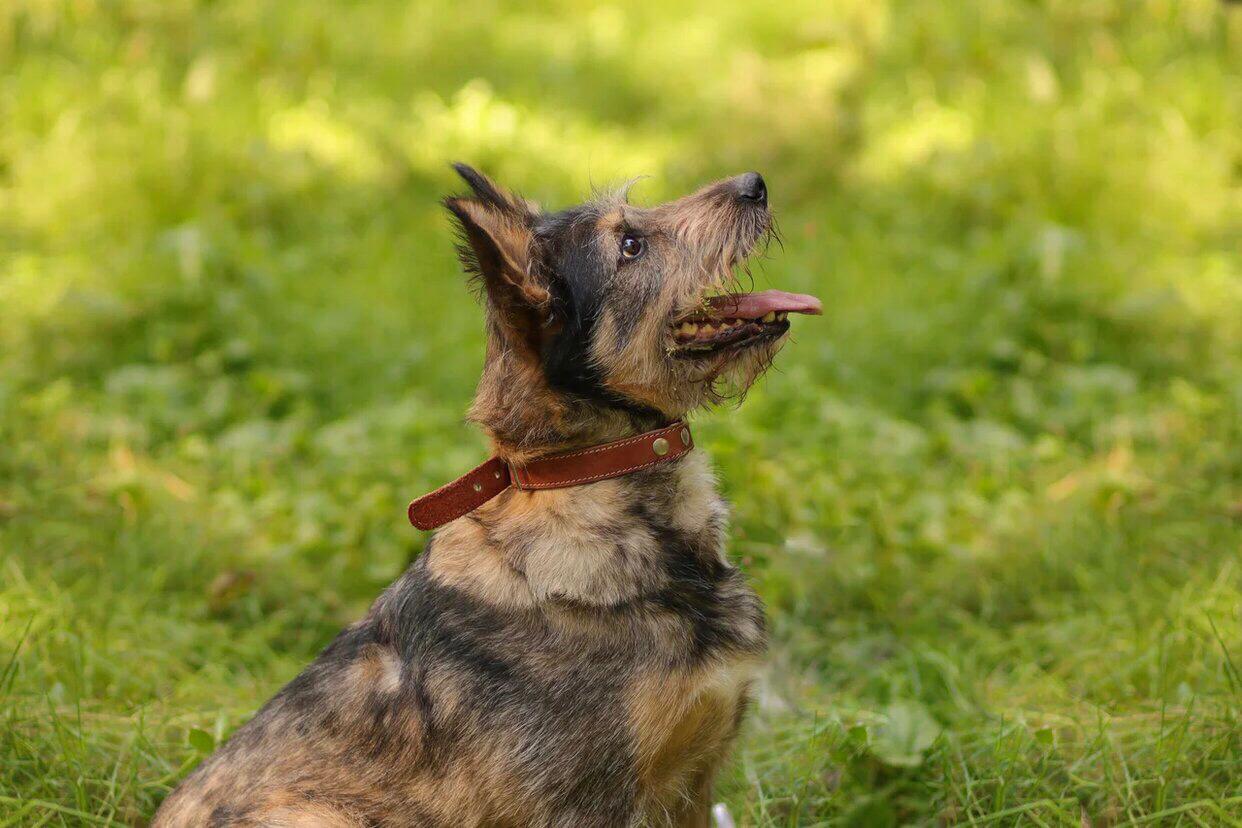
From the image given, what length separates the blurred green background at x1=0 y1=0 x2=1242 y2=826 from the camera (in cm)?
427

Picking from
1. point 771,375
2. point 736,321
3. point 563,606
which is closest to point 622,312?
point 736,321

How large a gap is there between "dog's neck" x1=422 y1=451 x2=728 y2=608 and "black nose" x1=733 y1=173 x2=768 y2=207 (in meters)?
0.74

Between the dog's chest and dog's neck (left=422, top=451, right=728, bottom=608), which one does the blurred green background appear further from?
dog's neck (left=422, top=451, right=728, bottom=608)

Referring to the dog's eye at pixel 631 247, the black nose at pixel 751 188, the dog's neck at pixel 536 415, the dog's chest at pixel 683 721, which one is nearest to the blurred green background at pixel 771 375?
the black nose at pixel 751 188

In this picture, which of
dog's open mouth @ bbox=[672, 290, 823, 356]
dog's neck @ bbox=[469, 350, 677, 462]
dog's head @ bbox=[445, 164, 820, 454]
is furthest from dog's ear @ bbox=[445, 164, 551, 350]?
dog's open mouth @ bbox=[672, 290, 823, 356]

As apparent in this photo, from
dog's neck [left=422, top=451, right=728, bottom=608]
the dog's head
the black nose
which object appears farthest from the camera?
the black nose

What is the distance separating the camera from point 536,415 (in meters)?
3.24

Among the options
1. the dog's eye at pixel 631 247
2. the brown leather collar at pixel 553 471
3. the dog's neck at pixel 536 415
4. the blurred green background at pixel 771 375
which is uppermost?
the dog's eye at pixel 631 247

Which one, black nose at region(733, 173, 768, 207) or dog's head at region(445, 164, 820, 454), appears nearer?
dog's head at region(445, 164, 820, 454)

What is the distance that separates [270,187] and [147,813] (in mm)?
6014

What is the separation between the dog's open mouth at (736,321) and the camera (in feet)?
10.9

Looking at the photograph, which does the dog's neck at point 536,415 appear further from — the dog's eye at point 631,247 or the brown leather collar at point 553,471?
the dog's eye at point 631,247

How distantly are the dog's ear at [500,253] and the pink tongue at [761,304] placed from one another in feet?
1.72

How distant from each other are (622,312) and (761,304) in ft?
1.29
